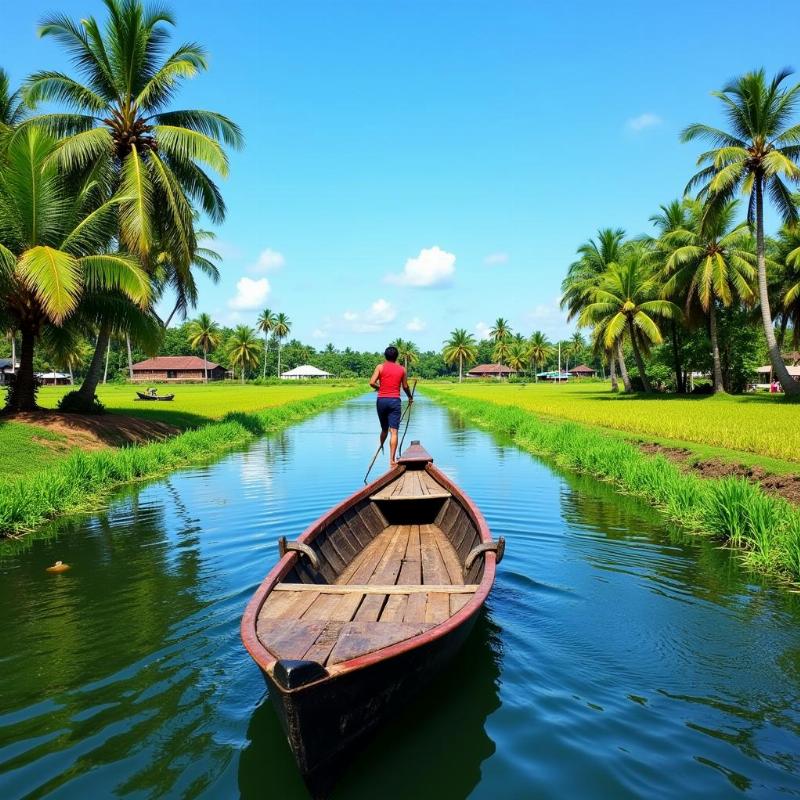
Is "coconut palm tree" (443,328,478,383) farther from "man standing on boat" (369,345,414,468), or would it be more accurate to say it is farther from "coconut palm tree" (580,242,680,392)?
"man standing on boat" (369,345,414,468)

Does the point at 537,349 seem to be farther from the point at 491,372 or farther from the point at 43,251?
the point at 43,251

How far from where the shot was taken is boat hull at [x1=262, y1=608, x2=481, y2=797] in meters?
2.81

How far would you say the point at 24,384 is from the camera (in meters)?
16.6

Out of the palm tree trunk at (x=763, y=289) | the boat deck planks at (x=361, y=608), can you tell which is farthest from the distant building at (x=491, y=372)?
the boat deck planks at (x=361, y=608)

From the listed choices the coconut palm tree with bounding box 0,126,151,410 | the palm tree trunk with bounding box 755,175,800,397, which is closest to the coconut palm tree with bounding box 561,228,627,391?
the palm tree trunk with bounding box 755,175,800,397

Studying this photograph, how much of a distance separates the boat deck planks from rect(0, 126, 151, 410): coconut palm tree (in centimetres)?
1123

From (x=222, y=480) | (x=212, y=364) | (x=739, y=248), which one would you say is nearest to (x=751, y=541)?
(x=222, y=480)

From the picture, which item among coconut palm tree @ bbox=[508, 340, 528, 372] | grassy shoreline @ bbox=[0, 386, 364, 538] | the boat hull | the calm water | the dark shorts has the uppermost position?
coconut palm tree @ bbox=[508, 340, 528, 372]

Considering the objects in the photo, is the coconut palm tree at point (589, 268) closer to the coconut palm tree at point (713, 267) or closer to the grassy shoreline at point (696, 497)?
the coconut palm tree at point (713, 267)

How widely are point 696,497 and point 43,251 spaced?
14612mm

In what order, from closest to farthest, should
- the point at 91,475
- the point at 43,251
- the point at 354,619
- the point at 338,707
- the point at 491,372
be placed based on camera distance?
the point at 338,707 → the point at 354,619 → the point at 91,475 → the point at 43,251 → the point at 491,372

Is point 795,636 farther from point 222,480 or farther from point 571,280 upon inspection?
point 571,280

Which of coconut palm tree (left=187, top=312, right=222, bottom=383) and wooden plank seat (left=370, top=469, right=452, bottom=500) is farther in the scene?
coconut palm tree (left=187, top=312, right=222, bottom=383)

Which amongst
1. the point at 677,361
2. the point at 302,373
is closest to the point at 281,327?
the point at 302,373
